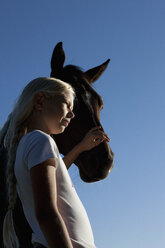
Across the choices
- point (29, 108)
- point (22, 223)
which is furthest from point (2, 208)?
point (29, 108)

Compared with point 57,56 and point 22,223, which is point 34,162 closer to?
point 22,223

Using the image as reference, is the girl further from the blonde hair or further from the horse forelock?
the horse forelock

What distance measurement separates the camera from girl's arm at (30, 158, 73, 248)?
1.41m

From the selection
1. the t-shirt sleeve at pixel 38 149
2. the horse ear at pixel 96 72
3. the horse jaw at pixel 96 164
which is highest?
the horse ear at pixel 96 72

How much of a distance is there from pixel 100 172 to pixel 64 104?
1815mm

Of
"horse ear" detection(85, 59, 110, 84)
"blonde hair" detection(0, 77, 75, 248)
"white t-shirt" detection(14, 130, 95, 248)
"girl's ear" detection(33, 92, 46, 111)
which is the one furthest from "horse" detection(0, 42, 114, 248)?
"girl's ear" detection(33, 92, 46, 111)

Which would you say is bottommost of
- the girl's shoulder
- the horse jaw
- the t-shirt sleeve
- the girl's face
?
the horse jaw

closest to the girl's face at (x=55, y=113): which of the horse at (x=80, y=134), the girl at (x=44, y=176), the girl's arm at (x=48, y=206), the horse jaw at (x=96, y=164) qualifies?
the girl at (x=44, y=176)

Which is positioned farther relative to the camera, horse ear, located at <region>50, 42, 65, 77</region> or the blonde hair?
horse ear, located at <region>50, 42, 65, 77</region>

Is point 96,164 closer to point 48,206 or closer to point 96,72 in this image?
point 96,72

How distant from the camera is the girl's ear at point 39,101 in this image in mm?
1819

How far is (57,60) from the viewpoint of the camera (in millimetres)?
4688

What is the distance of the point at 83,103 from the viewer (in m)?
4.33

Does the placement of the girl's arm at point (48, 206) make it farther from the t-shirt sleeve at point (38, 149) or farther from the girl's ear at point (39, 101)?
the girl's ear at point (39, 101)
